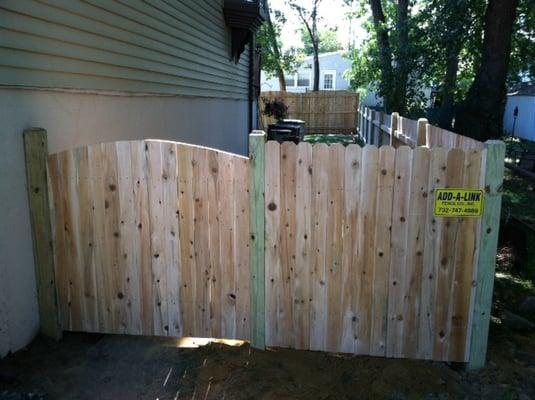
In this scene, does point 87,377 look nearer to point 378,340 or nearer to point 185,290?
point 185,290

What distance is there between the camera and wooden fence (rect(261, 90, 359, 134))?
26.1 m

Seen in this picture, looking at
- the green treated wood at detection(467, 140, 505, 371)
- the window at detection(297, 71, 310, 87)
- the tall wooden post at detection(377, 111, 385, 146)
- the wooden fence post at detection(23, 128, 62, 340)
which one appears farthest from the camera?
the window at detection(297, 71, 310, 87)

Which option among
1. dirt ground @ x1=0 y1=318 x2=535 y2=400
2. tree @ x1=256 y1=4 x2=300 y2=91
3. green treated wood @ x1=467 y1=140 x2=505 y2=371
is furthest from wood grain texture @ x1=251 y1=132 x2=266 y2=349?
tree @ x1=256 y1=4 x2=300 y2=91

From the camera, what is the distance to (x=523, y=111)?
22656 millimetres

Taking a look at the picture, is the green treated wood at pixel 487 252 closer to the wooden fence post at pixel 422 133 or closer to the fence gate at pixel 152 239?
the fence gate at pixel 152 239

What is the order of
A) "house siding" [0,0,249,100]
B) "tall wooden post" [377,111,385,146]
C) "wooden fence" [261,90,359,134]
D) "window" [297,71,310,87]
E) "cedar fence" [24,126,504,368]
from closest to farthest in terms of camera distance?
"cedar fence" [24,126,504,368] → "house siding" [0,0,249,100] → "tall wooden post" [377,111,385,146] → "wooden fence" [261,90,359,134] → "window" [297,71,310,87]

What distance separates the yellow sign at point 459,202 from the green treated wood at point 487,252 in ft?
0.17

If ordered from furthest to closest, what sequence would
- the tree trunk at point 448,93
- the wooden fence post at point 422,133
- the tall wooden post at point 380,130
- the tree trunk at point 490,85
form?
1. the tree trunk at point 448,93
2. the tall wooden post at point 380,130
3. the tree trunk at point 490,85
4. the wooden fence post at point 422,133

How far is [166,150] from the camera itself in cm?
332

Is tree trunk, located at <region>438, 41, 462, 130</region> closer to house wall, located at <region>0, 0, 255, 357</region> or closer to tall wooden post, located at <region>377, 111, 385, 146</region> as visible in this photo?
tall wooden post, located at <region>377, 111, 385, 146</region>

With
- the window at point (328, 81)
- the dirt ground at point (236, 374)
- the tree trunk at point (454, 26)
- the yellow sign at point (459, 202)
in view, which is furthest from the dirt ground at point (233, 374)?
the window at point (328, 81)

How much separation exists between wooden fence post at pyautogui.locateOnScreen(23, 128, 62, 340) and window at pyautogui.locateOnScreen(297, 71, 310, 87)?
41066mm

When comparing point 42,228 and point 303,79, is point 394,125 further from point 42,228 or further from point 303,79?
point 303,79

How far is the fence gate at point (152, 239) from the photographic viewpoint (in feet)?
10.9
